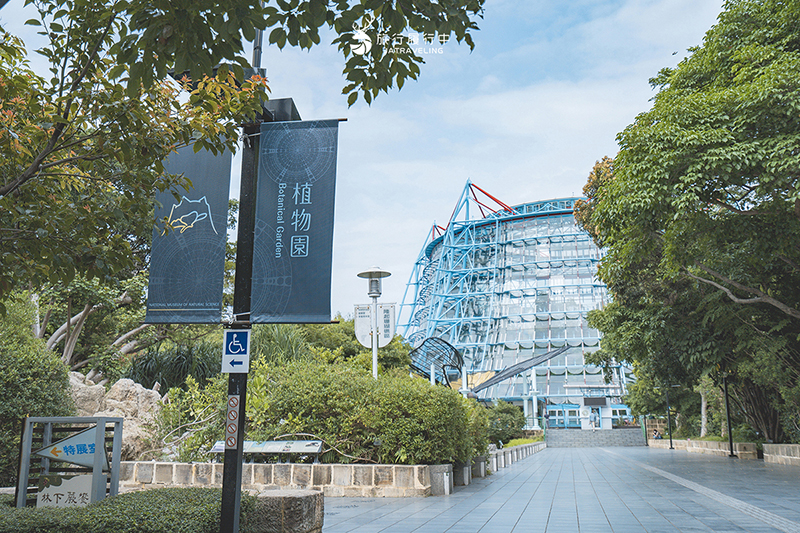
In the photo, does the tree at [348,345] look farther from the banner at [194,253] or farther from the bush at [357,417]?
the banner at [194,253]

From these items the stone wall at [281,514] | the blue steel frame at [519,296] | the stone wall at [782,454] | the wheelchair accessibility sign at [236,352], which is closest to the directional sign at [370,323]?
the stone wall at [281,514]

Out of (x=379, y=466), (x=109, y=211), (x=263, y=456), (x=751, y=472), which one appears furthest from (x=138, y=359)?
(x=751, y=472)

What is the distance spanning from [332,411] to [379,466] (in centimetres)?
156

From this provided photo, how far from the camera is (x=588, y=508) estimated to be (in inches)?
368

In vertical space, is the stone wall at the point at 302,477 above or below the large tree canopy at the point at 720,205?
below

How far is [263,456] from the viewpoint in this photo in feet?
38.2

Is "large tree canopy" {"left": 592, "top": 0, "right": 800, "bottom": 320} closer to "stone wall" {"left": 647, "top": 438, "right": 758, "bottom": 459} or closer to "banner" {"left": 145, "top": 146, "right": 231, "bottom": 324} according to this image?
"banner" {"left": 145, "top": 146, "right": 231, "bottom": 324}

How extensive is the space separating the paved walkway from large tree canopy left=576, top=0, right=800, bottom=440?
14.5 feet

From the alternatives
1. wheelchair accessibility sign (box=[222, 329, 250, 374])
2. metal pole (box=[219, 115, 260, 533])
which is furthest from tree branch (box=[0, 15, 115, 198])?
wheelchair accessibility sign (box=[222, 329, 250, 374])

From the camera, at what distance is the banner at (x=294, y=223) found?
5.66m

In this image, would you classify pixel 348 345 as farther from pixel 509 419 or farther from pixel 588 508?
pixel 588 508

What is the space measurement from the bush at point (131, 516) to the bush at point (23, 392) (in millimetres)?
6849

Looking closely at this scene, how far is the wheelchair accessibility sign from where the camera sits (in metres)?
5.46

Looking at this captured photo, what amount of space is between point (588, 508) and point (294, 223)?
687cm
